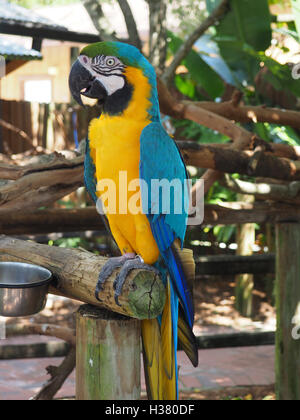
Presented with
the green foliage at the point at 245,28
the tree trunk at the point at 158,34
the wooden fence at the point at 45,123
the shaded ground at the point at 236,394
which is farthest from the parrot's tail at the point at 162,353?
the wooden fence at the point at 45,123

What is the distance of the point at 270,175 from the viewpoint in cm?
228

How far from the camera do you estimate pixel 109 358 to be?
4.07 ft

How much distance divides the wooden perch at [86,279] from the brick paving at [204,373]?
1.59 m

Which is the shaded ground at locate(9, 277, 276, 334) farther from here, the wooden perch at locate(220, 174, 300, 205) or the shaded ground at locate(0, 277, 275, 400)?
the wooden perch at locate(220, 174, 300, 205)

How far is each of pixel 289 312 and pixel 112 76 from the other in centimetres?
175

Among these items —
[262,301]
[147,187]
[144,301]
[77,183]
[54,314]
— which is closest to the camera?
[144,301]

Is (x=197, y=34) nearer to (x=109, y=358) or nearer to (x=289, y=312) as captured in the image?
(x=289, y=312)

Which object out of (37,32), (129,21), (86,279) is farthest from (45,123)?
(86,279)

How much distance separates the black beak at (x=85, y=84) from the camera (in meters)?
1.42

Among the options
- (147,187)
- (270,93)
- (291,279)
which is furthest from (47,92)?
(147,187)

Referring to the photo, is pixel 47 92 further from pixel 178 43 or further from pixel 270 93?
pixel 178 43

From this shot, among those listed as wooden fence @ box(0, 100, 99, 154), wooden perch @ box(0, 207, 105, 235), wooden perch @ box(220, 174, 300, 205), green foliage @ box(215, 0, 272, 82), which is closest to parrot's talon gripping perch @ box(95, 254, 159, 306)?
wooden perch @ box(0, 207, 105, 235)

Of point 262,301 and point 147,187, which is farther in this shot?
point 262,301

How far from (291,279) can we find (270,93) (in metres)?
3.59
